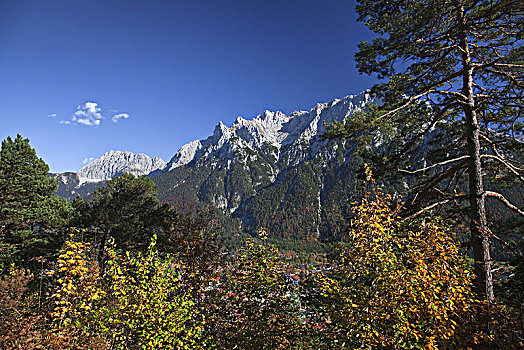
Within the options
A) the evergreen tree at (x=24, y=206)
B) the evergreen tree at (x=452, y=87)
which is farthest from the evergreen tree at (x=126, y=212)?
the evergreen tree at (x=452, y=87)

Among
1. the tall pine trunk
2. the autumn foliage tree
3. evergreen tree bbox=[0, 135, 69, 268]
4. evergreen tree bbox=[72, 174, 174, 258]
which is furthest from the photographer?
evergreen tree bbox=[72, 174, 174, 258]

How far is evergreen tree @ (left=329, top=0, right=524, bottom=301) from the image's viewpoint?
244 inches

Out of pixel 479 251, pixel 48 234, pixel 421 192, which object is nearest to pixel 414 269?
pixel 479 251

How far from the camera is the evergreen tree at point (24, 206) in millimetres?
14065

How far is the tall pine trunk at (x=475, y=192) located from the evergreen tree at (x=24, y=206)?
1805 cm

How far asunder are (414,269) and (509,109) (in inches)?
240

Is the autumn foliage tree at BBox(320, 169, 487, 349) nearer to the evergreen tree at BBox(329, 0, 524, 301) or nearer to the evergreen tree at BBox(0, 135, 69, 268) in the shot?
the evergreen tree at BBox(329, 0, 524, 301)

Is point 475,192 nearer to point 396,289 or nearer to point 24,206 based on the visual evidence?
point 396,289

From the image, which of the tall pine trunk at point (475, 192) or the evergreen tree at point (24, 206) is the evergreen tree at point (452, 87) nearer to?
the tall pine trunk at point (475, 192)

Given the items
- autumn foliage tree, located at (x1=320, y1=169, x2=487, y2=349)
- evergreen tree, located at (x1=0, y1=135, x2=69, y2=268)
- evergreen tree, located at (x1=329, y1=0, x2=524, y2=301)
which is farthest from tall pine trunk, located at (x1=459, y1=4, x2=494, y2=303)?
evergreen tree, located at (x1=0, y1=135, x2=69, y2=268)

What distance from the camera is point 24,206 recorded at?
1507 cm

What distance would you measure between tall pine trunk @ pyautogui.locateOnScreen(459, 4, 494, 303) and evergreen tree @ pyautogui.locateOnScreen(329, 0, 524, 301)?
0.02 meters

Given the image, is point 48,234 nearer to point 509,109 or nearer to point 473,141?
point 473,141

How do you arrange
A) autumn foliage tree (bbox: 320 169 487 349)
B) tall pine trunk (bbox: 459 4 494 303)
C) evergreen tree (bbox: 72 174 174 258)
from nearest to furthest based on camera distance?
autumn foliage tree (bbox: 320 169 487 349), tall pine trunk (bbox: 459 4 494 303), evergreen tree (bbox: 72 174 174 258)
